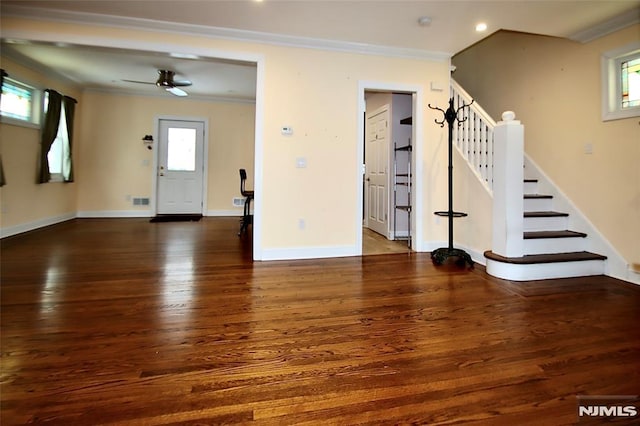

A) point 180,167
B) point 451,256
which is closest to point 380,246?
point 451,256

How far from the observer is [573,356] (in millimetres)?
1743

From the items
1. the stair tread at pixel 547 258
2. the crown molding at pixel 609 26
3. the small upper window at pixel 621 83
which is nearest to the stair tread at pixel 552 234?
the stair tread at pixel 547 258

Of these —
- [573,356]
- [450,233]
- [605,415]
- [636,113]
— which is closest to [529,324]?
[573,356]

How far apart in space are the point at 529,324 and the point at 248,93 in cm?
647

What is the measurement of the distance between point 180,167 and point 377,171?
180 inches

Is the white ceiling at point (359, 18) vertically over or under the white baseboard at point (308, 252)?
over

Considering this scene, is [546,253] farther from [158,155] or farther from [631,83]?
[158,155]

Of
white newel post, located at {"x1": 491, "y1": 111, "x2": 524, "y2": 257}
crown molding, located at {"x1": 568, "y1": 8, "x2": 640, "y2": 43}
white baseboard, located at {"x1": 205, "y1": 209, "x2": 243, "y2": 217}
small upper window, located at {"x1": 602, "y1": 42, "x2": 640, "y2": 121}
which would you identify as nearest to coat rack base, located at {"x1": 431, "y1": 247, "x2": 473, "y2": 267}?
white newel post, located at {"x1": 491, "y1": 111, "x2": 524, "y2": 257}

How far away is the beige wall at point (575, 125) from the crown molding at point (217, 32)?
3.75 ft

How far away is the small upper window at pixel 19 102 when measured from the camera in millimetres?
4641

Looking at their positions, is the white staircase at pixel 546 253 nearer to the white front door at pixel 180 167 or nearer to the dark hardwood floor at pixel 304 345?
the dark hardwood floor at pixel 304 345

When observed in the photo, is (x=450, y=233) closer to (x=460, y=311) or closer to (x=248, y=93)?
(x=460, y=311)

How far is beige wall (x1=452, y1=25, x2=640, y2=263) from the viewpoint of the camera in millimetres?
3170

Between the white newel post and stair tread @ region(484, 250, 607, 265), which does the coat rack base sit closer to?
stair tread @ region(484, 250, 607, 265)
